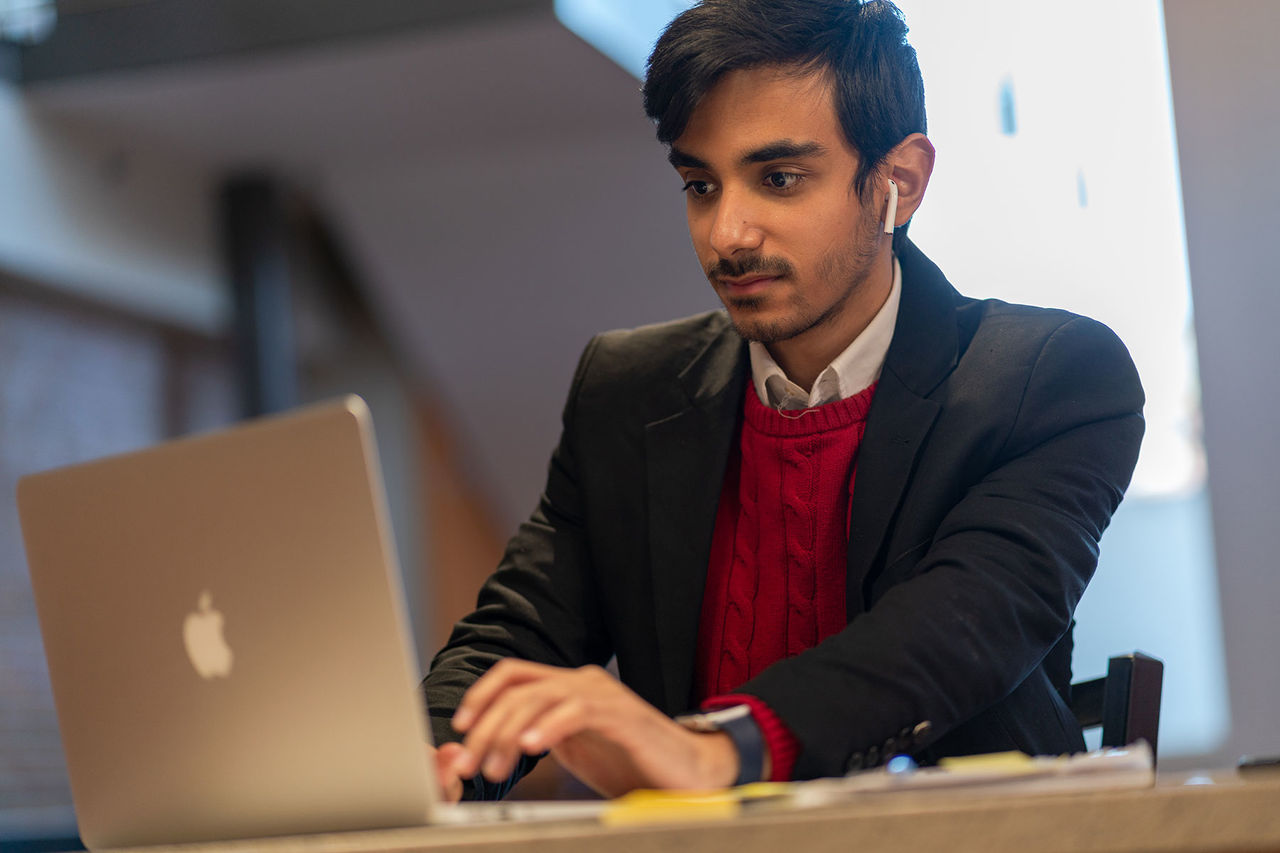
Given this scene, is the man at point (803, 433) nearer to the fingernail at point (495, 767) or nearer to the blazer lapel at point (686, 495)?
the blazer lapel at point (686, 495)

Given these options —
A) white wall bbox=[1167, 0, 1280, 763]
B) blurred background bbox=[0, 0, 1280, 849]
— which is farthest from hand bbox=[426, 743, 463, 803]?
white wall bbox=[1167, 0, 1280, 763]

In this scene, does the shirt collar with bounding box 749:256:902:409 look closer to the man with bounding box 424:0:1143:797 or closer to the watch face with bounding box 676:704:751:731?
the man with bounding box 424:0:1143:797

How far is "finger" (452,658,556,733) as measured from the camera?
0.89 metres

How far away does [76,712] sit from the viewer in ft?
3.10

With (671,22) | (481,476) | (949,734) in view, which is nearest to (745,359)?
(671,22)

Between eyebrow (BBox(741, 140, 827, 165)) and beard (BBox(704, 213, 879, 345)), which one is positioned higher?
eyebrow (BBox(741, 140, 827, 165))

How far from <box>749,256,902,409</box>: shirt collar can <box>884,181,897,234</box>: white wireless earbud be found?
0.31ft

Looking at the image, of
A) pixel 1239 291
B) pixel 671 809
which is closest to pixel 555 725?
pixel 671 809

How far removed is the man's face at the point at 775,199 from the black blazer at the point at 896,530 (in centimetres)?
12

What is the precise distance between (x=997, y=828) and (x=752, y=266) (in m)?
0.90

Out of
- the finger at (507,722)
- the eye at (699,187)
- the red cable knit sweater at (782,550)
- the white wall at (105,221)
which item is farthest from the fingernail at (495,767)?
the white wall at (105,221)

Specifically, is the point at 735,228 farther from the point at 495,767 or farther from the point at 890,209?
the point at 495,767

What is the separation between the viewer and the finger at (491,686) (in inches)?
35.0

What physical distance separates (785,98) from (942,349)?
0.33m
